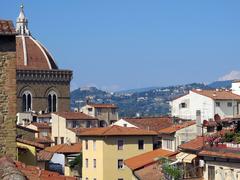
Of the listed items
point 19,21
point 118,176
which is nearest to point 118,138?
point 118,176

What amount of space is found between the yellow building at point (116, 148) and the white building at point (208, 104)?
42.7 ft

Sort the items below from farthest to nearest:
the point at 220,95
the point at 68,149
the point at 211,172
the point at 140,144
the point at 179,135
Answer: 1. the point at 220,95
2. the point at 68,149
3. the point at 140,144
4. the point at 179,135
5. the point at 211,172

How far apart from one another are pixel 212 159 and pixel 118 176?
111ft

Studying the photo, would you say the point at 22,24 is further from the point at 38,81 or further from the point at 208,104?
the point at 208,104

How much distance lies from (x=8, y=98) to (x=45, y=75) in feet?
398

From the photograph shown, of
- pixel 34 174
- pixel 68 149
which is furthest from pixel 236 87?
pixel 34 174

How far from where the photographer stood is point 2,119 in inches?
679

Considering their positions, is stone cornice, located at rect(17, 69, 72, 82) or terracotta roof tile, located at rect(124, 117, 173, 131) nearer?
terracotta roof tile, located at rect(124, 117, 173, 131)

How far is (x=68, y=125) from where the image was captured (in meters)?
98.8

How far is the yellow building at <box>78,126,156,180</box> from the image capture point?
2643 inches

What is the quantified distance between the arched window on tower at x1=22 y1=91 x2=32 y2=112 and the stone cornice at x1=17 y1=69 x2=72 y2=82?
2537 millimetres

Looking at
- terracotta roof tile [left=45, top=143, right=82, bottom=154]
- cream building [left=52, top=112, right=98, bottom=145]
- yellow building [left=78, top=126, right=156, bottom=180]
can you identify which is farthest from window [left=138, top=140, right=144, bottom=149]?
cream building [left=52, top=112, right=98, bottom=145]

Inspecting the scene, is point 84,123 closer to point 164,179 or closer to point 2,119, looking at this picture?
point 164,179

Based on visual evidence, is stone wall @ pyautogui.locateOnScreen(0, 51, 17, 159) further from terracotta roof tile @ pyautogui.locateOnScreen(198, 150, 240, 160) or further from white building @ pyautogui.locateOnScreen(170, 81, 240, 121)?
white building @ pyautogui.locateOnScreen(170, 81, 240, 121)
